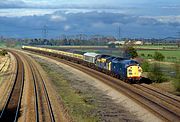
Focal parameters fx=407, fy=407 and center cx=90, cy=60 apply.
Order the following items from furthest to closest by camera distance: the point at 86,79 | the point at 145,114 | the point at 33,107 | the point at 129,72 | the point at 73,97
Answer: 1. the point at 86,79
2. the point at 129,72
3. the point at 73,97
4. the point at 33,107
5. the point at 145,114

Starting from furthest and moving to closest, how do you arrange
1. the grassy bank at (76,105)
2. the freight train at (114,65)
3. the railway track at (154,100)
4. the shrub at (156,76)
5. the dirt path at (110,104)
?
the shrub at (156,76)
the freight train at (114,65)
the dirt path at (110,104)
the railway track at (154,100)
the grassy bank at (76,105)

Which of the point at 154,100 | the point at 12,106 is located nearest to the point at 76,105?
the point at 12,106

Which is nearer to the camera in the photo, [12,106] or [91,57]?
[12,106]

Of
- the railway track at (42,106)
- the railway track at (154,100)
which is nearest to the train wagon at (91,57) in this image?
the railway track at (154,100)

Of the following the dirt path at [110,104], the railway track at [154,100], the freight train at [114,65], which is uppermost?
the freight train at [114,65]

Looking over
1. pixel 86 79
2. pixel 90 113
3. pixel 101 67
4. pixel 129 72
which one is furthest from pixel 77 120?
pixel 101 67

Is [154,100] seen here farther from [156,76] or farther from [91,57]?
[91,57]

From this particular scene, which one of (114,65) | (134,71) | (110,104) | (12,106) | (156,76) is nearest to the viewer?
(12,106)

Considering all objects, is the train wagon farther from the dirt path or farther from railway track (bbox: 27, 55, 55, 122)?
railway track (bbox: 27, 55, 55, 122)

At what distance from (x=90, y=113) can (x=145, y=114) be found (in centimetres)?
401

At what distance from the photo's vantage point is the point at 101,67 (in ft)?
203

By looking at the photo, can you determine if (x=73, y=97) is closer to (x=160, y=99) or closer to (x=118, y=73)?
(x=160, y=99)

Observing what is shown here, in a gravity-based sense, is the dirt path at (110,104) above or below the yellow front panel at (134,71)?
below

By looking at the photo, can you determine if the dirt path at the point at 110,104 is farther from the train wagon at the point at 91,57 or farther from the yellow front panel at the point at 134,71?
the train wagon at the point at 91,57
